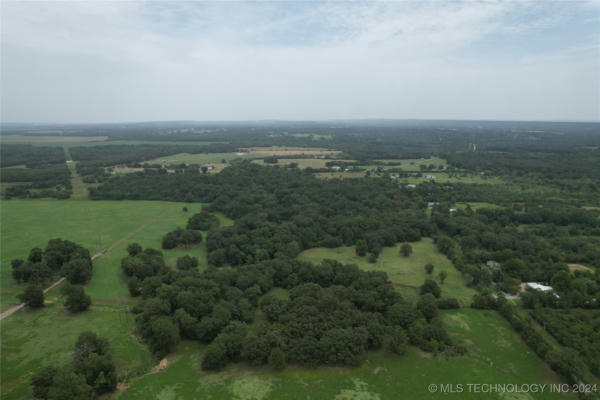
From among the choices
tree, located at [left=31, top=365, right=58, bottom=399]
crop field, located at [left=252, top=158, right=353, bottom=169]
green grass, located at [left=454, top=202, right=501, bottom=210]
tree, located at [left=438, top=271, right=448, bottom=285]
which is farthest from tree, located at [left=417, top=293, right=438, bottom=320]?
crop field, located at [left=252, top=158, right=353, bottom=169]

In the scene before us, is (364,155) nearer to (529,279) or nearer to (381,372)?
(529,279)

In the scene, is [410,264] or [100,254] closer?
[410,264]

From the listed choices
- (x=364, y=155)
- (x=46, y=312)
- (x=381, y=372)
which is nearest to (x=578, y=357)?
(x=381, y=372)

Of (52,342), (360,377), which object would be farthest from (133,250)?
(360,377)

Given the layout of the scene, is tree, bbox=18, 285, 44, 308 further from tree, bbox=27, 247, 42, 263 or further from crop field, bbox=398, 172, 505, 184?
crop field, bbox=398, 172, 505, 184

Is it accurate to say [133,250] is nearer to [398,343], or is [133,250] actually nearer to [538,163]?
[398,343]

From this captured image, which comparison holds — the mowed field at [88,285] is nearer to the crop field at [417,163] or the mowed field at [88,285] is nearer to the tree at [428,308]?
the tree at [428,308]

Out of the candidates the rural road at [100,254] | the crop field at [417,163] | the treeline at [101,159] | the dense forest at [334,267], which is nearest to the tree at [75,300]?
the dense forest at [334,267]
